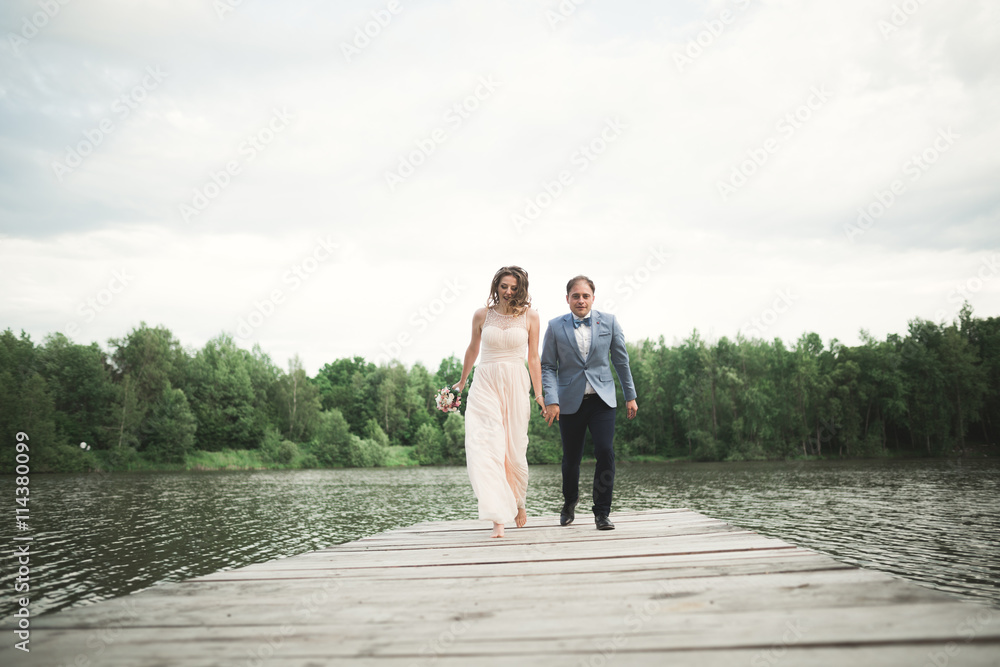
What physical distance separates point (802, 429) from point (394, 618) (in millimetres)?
60406

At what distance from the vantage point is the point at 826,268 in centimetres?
5581

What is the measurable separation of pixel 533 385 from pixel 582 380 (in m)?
0.50

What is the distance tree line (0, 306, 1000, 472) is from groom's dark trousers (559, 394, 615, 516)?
5215cm

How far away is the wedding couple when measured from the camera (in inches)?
215

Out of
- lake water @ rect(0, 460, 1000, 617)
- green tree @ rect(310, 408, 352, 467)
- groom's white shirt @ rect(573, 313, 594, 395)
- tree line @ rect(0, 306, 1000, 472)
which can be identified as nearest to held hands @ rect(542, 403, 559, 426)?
groom's white shirt @ rect(573, 313, 594, 395)

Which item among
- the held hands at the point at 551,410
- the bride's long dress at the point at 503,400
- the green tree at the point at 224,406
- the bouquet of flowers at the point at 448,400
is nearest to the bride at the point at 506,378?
the bride's long dress at the point at 503,400

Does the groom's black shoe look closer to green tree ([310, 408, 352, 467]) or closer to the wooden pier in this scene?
the wooden pier

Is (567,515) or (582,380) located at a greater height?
(582,380)

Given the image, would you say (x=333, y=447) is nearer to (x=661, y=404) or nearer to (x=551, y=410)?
(x=661, y=404)

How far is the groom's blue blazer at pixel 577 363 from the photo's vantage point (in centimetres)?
567

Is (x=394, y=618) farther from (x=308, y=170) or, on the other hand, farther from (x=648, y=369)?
(x=648, y=369)

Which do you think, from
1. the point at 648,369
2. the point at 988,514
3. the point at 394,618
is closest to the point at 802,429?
the point at 648,369

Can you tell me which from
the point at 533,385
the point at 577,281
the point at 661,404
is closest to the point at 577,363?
the point at 533,385

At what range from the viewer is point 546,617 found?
98.0 inches
